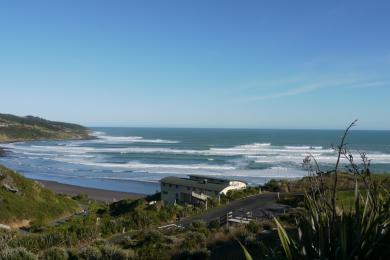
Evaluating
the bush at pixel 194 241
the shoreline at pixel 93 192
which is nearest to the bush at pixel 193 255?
the bush at pixel 194 241

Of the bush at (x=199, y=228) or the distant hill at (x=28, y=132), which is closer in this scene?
the bush at (x=199, y=228)

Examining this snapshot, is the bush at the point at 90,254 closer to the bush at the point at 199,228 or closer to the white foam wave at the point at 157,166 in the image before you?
the bush at the point at 199,228

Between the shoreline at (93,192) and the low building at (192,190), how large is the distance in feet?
29.5

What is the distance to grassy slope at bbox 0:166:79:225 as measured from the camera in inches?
1054

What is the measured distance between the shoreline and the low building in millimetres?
8996

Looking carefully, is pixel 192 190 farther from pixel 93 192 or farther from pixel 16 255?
pixel 16 255

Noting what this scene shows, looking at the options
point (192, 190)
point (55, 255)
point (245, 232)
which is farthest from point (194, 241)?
point (192, 190)

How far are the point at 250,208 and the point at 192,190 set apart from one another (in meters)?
7.72

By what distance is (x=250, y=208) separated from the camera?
912 inches

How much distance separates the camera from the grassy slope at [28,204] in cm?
2678

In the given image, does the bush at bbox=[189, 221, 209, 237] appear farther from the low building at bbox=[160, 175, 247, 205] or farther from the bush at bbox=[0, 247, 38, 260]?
the low building at bbox=[160, 175, 247, 205]

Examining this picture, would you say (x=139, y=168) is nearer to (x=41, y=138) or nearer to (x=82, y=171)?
(x=82, y=171)

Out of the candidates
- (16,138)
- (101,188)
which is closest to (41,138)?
(16,138)

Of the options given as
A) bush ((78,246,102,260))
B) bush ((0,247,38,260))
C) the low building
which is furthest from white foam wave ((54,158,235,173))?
bush ((0,247,38,260))
